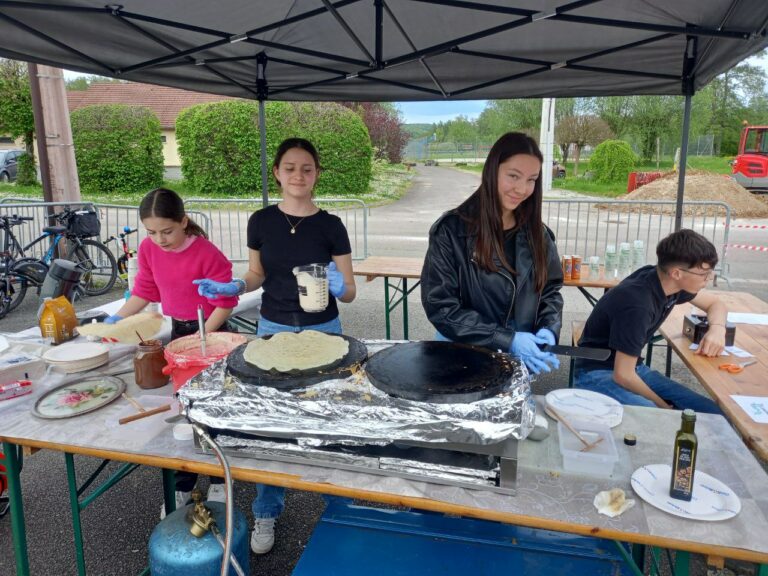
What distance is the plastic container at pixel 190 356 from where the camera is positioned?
1842mm

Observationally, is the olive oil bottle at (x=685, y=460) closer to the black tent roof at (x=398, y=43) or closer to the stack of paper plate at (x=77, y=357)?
the black tent roof at (x=398, y=43)

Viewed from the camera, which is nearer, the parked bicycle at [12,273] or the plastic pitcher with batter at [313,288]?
the plastic pitcher with batter at [313,288]

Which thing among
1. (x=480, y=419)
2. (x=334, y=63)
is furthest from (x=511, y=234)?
(x=334, y=63)

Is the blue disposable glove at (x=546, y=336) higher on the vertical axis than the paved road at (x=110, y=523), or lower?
higher

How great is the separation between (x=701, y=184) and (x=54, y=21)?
19178 mm

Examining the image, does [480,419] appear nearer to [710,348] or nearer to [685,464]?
[685,464]

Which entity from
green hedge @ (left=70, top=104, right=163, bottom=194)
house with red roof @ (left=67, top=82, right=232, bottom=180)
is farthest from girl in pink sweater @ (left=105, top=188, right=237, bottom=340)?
house with red roof @ (left=67, top=82, right=232, bottom=180)

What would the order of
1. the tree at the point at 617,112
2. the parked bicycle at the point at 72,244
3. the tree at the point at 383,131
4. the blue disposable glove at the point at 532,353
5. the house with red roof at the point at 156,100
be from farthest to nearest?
1. the tree at the point at 617,112
2. the house with red roof at the point at 156,100
3. the tree at the point at 383,131
4. the parked bicycle at the point at 72,244
5. the blue disposable glove at the point at 532,353

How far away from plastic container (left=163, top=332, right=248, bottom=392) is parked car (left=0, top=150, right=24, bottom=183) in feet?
84.8

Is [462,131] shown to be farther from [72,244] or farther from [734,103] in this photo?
[72,244]

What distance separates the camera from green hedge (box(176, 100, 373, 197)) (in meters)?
18.2

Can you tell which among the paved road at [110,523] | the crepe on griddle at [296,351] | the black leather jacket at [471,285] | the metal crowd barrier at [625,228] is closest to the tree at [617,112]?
the metal crowd barrier at [625,228]

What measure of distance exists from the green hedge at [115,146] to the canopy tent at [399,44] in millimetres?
17698

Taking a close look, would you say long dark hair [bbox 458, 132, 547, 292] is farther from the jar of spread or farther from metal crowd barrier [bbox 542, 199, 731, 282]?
metal crowd barrier [bbox 542, 199, 731, 282]
